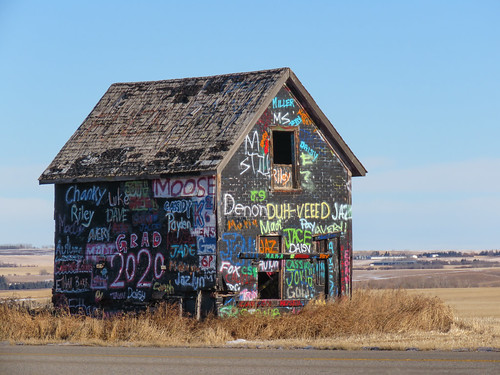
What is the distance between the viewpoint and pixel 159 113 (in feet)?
91.6

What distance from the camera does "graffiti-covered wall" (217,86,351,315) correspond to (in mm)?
25094

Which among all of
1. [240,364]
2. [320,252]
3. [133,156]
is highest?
[133,156]

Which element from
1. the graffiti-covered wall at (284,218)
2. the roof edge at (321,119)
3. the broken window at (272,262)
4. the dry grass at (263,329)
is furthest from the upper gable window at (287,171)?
the dry grass at (263,329)

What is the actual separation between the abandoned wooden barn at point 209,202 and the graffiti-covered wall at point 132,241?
0.03 meters

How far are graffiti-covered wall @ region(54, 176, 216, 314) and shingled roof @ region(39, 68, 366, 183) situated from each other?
0.47 m

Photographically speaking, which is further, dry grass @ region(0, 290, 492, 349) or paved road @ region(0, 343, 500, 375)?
dry grass @ region(0, 290, 492, 349)

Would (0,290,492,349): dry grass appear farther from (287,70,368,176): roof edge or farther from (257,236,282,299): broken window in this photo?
(287,70,368,176): roof edge

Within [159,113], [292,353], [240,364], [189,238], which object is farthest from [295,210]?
[240,364]

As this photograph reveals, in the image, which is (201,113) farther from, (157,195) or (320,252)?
(320,252)

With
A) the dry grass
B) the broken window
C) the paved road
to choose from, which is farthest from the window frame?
the paved road

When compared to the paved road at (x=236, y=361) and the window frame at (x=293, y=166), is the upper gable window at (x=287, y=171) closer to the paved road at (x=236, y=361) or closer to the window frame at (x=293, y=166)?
the window frame at (x=293, y=166)

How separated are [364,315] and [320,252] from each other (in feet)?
11.3

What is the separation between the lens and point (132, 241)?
2627cm

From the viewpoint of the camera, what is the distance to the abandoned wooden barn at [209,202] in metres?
25.1
